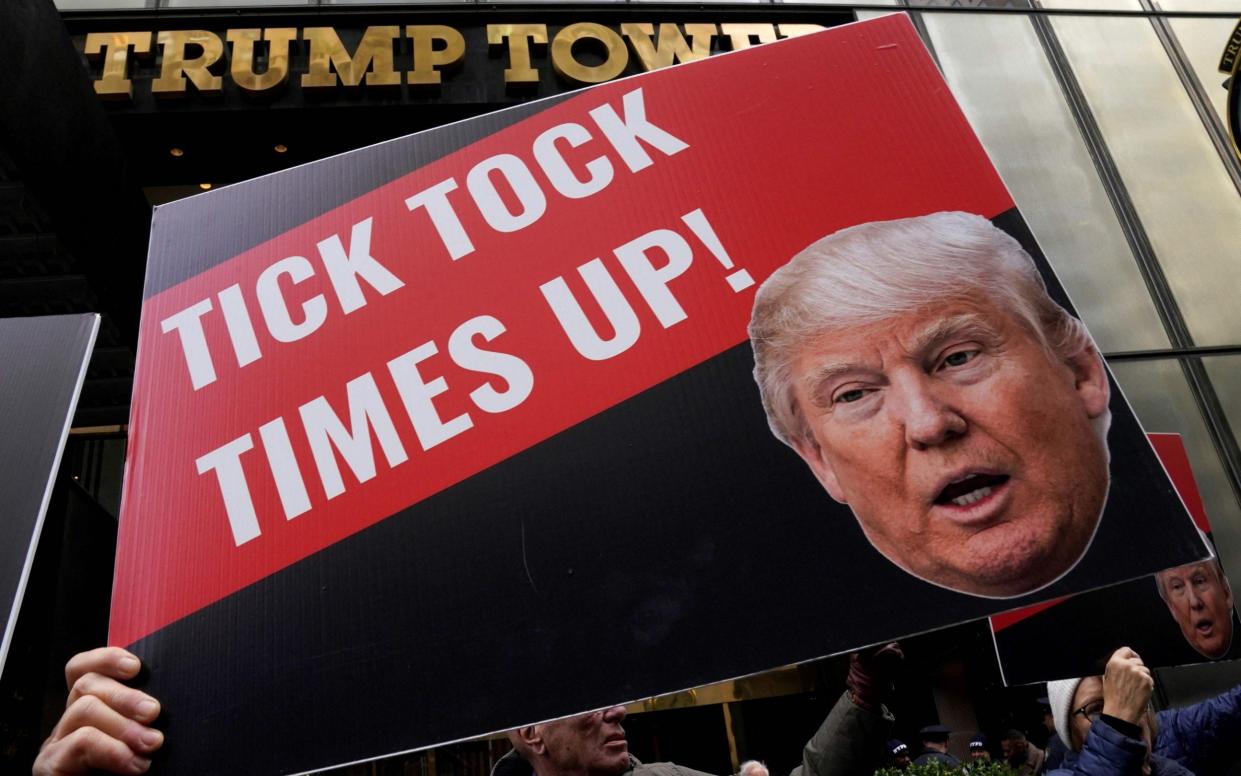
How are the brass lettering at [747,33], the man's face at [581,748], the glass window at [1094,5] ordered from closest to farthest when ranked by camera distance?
the man's face at [581,748] → the brass lettering at [747,33] → the glass window at [1094,5]

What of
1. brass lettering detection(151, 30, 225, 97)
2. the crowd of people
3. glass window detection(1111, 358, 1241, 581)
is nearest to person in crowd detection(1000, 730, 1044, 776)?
the crowd of people

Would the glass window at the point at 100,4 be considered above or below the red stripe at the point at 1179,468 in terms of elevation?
above

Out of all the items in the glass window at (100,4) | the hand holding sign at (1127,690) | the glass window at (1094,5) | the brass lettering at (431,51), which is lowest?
the hand holding sign at (1127,690)

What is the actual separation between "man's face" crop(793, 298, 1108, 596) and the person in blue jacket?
1498mm

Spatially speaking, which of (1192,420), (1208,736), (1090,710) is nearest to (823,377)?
(1090,710)

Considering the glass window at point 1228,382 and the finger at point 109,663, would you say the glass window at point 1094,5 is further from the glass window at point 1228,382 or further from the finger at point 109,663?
the finger at point 109,663

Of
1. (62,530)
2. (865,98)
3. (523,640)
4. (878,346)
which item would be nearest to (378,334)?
(523,640)

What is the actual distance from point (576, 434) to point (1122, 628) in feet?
9.01

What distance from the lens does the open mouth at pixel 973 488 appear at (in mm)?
1295

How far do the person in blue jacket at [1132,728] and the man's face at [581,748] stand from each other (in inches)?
52.9

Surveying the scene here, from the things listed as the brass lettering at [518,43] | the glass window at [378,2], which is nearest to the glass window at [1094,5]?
the brass lettering at [518,43]

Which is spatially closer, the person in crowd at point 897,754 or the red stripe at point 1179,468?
the red stripe at point 1179,468

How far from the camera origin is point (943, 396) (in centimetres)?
134

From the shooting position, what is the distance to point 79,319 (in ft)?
5.98
